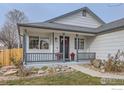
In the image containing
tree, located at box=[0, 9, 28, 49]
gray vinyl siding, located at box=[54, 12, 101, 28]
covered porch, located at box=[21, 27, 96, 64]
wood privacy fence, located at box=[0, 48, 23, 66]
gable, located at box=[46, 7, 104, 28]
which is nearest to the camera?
covered porch, located at box=[21, 27, 96, 64]

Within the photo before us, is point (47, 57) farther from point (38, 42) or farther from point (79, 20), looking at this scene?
point (79, 20)

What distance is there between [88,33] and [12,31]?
13128 mm

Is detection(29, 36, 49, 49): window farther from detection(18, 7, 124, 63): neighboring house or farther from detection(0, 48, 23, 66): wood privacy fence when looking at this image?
detection(0, 48, 23, 66): wood privacy fence

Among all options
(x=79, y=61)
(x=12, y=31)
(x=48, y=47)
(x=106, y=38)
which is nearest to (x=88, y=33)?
(x=106, y=38)

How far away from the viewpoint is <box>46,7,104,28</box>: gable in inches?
701

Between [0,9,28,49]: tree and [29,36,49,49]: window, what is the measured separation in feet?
22.9

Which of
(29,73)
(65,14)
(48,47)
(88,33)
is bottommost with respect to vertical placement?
(29,73)

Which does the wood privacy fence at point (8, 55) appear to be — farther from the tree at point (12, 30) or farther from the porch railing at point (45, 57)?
the tree at point (12, 30)

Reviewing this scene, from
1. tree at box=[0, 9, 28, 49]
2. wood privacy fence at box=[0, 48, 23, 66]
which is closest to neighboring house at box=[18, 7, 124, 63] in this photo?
wood privacy fence at box=[0, 48, 23, 66]

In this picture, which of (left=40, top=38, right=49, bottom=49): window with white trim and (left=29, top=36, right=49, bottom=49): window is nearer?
(left=29, top=36, right=49, bottom=49): window

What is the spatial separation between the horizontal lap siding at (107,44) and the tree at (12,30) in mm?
9466

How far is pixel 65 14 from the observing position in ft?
58.3

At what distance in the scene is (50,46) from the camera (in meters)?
15.1

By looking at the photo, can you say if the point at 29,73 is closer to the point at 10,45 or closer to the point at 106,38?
the point at 106,38
